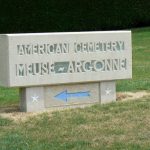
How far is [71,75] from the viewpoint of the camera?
9.07m

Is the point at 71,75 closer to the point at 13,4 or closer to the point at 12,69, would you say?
the point at 12,69

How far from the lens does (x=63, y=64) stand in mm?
9031

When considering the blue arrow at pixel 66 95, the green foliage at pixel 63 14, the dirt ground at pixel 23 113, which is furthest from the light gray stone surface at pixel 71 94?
the green foliage at pixel 63 14

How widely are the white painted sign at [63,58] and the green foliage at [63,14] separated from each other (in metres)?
14.8

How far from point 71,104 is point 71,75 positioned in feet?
1.41

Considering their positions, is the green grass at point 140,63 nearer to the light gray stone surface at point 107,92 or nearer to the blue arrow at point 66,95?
the light gray stone surface at point 107,92

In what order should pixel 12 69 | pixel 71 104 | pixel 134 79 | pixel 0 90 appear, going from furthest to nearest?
pixel 134 79 < pixel 0 90 < pixel 71 104 < pixel 12 69

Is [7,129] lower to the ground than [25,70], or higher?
lower

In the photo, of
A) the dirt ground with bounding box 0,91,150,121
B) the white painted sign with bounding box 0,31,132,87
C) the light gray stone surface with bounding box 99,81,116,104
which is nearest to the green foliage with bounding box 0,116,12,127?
the dirt ground with bounding box 0,91,150,121

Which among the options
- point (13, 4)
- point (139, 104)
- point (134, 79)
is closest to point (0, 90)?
point (134, 79)

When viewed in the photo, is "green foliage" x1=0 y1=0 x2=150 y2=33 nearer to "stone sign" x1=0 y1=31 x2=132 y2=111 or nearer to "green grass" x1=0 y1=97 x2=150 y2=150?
"stone sign" x1=0 y1=31 x2=132 y2=111

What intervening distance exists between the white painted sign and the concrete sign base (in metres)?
0.15

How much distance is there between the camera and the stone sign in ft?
28.4

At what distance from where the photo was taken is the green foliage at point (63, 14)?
24250mm
